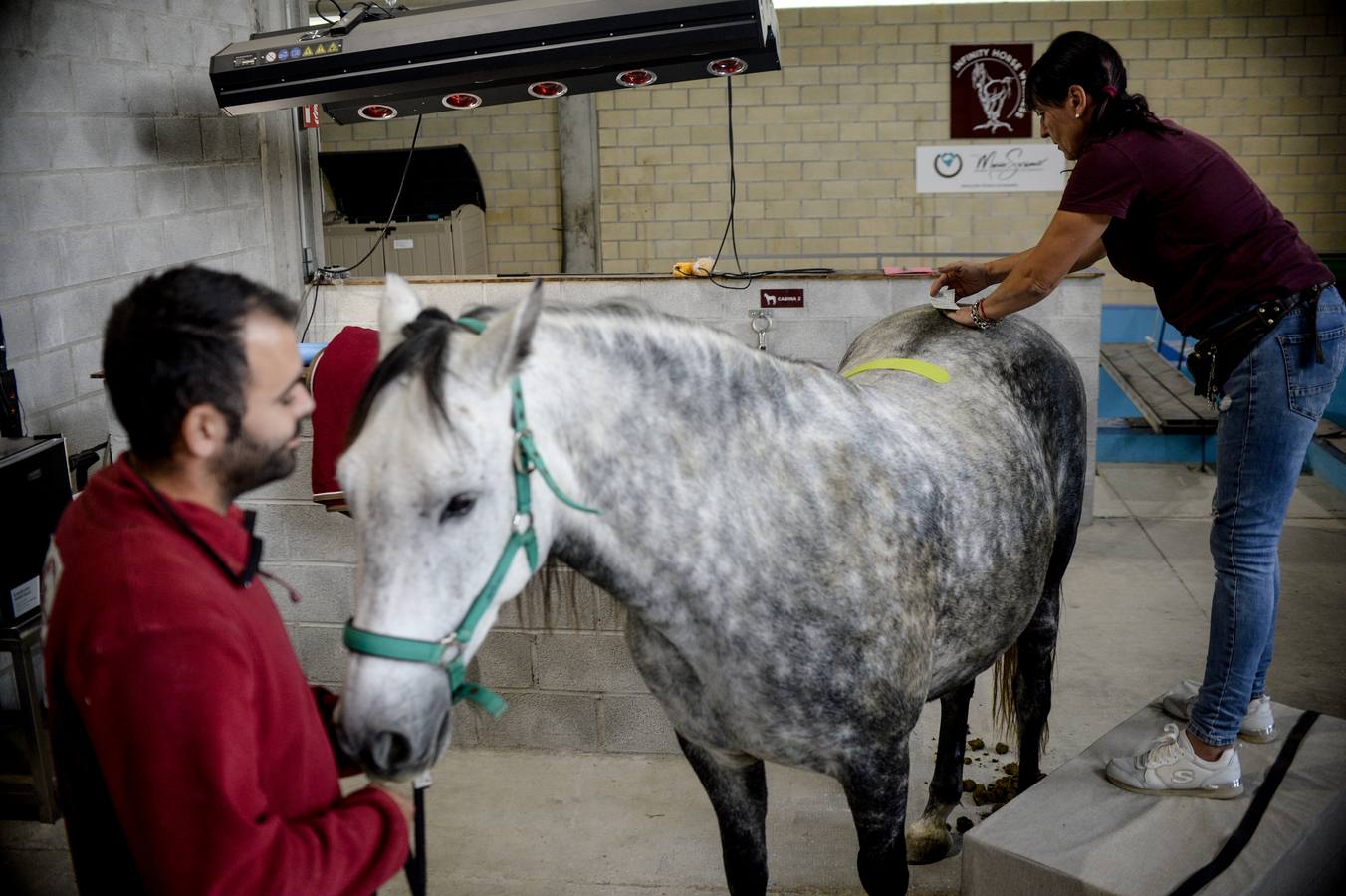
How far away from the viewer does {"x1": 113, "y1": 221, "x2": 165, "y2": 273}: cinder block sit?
3678 millimetres

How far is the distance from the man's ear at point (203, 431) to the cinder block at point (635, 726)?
2048mm

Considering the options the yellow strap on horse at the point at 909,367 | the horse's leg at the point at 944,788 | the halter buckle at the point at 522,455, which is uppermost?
the halter buckle at the point at 522,455

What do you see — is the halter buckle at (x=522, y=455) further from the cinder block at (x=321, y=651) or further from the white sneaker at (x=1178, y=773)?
the cinder block at (x=321, y=651)

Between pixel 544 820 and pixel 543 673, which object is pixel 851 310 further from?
pixel 544 820

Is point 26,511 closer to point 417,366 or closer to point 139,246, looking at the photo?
point 139,246

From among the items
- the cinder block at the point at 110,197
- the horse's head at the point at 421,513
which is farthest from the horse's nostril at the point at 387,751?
the cinder block at the point at 110,197

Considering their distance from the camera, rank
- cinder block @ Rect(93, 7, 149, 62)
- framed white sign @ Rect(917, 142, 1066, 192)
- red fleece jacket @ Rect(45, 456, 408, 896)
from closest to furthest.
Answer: red fleece jacket @ Rect(45, 456, 408, 896) → cinder block @ Rect(93, 7, 149, 62) → framed white sign @ Rect(917, 142, 1066, 192)

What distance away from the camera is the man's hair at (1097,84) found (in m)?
1.88

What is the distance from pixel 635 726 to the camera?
2.93 m

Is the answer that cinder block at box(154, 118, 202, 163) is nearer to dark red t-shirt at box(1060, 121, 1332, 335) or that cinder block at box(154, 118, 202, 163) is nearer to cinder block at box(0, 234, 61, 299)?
cinder block at box(0, 234, 61, 299)

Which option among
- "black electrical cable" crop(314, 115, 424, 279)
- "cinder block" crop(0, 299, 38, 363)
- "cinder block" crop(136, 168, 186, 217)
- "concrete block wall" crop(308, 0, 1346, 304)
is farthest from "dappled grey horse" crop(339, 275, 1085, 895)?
"concrete block wall" crop(308, 0, 1346, 304)

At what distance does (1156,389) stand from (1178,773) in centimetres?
474

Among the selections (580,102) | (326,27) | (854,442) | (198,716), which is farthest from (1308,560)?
(580,102)

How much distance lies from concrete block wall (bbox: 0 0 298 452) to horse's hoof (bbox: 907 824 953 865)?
8.50ft
